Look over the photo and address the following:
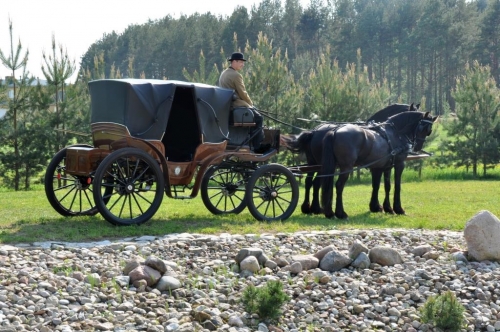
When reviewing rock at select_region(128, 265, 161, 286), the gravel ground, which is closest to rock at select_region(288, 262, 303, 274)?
the gravel ground

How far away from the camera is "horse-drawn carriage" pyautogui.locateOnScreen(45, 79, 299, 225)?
980cm

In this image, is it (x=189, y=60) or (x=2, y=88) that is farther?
(x=189, y=60)

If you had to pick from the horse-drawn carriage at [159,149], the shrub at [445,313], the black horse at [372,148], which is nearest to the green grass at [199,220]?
the horse-drawn carriage at [159,149]

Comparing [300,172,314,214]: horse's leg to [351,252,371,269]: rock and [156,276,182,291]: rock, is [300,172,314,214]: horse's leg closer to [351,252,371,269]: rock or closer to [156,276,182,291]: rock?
[351,252,371,269]: rock

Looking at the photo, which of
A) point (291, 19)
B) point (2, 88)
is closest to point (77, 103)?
point (2, 88)

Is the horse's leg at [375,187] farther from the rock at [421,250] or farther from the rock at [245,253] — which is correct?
the rock at [245,253]

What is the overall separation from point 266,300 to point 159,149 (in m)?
3.99

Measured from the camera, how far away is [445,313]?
6.69m

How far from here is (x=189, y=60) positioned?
55938 mm

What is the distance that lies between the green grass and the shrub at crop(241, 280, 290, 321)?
117 inches

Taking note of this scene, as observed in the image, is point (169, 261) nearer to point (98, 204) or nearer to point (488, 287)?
point (98, 204)

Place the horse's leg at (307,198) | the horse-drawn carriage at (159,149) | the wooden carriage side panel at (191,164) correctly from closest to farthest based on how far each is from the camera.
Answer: the horse-drawn carriage at (159,149), the wooden carriage side panel at (191,164), the horse's leg at (307,198)

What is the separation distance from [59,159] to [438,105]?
156ft

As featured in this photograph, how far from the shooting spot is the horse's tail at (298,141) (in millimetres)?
12475
